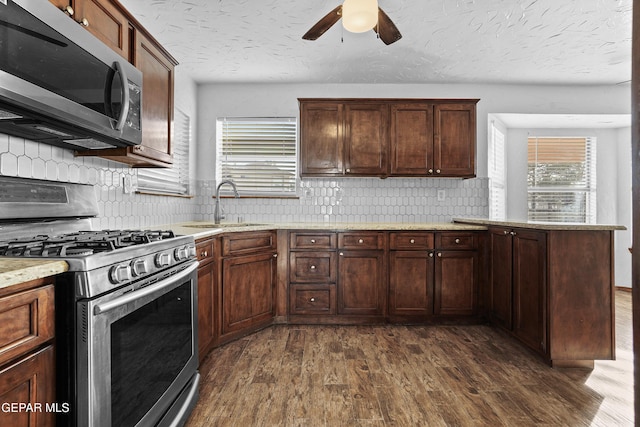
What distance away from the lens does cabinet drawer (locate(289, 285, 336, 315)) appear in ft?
10.8

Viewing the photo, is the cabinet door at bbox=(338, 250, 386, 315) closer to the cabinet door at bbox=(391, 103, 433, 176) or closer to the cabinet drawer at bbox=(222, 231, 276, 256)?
the cabinet drawer at bbox=(222, 231, 276, 256)

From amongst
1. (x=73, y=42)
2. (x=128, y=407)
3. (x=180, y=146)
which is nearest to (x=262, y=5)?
(x=73, y=42)

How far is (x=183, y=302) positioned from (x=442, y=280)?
7.76 feet

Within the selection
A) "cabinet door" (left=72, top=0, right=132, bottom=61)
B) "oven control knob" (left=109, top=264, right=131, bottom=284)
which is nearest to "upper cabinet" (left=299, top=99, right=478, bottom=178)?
"cabinet door" (left=72, top=0, right=132, bottom=61)

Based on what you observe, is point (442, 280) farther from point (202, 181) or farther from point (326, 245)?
point (202, 181)

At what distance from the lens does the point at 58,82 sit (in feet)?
4.55

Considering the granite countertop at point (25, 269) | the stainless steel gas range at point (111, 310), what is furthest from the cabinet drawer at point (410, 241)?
the granite countertop at point (25, 269)

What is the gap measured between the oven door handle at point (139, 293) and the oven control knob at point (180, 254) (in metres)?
0.07

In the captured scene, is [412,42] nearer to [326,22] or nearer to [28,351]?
[326,22]

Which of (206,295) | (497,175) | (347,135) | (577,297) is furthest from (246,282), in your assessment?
(497,175)

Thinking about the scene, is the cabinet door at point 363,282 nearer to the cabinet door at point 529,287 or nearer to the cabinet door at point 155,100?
the cabinet door at point 529,287

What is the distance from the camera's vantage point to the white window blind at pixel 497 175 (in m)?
4.16

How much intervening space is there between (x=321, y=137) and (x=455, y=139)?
1355 millimetres

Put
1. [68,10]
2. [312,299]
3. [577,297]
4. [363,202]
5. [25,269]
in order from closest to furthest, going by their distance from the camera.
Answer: [25,269]
[68,10]
[577,297]
[312,299]
[363,202]
